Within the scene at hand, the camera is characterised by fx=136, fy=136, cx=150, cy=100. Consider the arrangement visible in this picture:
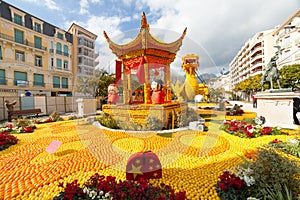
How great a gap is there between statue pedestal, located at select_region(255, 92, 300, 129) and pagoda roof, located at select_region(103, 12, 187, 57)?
214 inches

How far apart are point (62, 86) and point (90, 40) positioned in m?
12.4

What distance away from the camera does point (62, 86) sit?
80.0ft

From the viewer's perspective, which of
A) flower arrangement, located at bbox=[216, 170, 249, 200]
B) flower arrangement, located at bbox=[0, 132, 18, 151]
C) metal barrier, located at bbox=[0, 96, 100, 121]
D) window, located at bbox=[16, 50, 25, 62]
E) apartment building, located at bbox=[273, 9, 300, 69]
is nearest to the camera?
flower arrangement, located at bbox=[216, 170, 249, 200]

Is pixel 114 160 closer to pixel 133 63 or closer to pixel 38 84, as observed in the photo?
pixel 133 63

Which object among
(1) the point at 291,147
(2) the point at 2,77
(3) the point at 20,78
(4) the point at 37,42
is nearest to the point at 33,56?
(4) the point at 37,42

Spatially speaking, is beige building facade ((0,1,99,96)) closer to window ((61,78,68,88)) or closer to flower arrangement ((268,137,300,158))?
window ((61,78,68,88))

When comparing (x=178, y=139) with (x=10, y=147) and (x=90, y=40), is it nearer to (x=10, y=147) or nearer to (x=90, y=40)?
(x=10, y=147)

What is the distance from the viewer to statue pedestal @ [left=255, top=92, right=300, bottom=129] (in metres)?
6.13

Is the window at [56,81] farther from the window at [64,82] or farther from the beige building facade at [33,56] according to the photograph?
the window at [64,82]

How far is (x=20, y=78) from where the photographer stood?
19.2m

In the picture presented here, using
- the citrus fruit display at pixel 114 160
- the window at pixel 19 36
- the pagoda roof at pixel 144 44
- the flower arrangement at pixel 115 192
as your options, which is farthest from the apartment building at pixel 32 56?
the flower arrangement at pixel 115 192

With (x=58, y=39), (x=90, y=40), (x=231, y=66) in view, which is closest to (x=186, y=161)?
(x=58, y=39)

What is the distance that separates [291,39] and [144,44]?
39.1 metres

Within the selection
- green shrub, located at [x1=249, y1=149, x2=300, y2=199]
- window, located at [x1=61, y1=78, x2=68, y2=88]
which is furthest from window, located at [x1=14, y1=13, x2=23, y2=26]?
green shrub, located at [x1=249, y1=149, x2=300, y2=199]
